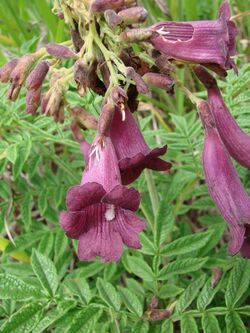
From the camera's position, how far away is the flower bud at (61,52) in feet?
4.13

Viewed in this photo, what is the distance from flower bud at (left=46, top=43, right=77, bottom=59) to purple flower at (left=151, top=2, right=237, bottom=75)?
0.16 meters

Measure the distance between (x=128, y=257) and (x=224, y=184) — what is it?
428 millimetres

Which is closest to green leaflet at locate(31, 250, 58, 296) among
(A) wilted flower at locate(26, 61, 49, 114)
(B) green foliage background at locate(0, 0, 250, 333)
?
(B) green foliage background at locate(0, 0, 250, 333)

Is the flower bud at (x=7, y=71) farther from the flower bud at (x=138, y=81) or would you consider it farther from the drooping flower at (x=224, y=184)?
the drooping flower at (x=224, y=184)

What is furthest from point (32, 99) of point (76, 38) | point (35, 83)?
point (76, 38)

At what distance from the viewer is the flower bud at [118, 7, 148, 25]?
1191mm

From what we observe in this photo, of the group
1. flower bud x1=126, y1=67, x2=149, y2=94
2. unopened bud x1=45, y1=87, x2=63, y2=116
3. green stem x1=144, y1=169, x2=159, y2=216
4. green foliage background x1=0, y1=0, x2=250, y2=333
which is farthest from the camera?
green stem x1=144, y1=169, x2=159, y2=216

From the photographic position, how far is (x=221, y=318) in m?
1.70

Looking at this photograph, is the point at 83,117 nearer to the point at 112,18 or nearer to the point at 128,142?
the point at 128,142

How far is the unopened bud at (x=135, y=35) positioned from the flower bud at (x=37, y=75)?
192 mm

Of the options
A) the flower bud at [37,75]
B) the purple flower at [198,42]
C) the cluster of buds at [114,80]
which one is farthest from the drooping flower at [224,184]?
the flower bud at [37,75]

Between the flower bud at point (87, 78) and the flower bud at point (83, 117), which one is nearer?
the flower bud at point (87, 78)

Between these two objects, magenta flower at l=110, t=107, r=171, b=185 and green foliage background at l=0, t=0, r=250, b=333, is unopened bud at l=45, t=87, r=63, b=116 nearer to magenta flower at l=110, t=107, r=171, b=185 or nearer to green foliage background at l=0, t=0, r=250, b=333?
magenta flower at l=110, t=107, r=171, b=185

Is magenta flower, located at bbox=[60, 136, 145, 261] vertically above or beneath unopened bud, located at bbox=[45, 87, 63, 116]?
beneath
